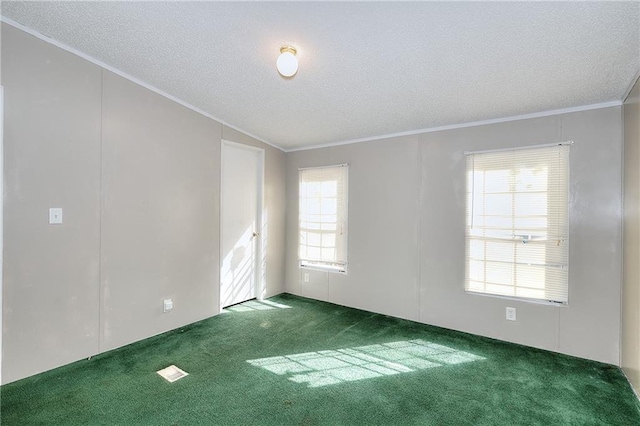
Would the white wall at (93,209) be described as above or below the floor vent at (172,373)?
above

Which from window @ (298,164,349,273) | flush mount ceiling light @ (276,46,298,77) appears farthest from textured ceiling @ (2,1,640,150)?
window @ (298,164,349,273)

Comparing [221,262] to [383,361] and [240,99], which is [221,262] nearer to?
[240,99]

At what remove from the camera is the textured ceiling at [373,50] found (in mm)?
1727

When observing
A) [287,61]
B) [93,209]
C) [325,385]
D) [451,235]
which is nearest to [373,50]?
[287,61]

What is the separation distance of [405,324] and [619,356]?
1.83m

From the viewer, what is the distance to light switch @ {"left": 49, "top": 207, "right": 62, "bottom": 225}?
2.37 meters

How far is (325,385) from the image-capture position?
2234 mm

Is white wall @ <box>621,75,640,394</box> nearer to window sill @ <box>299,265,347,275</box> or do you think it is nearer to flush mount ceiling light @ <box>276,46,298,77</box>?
flush mount ceiling light @ <box>276,46,298,77</box>

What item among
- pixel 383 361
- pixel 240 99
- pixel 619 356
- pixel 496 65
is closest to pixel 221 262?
pixel 240 99

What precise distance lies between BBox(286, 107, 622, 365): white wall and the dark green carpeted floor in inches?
10.9

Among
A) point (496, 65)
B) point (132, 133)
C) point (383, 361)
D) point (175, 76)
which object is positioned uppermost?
point (175, 76)

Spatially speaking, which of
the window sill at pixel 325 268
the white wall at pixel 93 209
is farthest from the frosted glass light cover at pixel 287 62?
the window sill at pixel 325 268

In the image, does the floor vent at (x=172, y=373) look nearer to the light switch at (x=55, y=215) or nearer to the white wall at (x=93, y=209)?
the white wall at (x=93, y=209)

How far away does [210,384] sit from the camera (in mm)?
2230
